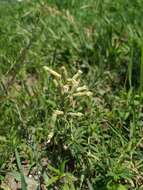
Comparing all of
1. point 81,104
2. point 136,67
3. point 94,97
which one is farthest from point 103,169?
point 136,67

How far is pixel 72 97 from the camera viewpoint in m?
2.30

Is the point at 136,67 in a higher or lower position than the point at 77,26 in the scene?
lower

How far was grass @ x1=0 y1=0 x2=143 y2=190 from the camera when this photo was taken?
238 centimetres

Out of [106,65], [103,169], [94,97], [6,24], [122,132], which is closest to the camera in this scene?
[103,169]

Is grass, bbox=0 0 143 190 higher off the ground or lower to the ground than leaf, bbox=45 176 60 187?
higher

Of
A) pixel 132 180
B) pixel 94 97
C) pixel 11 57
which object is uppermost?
pixel 11 57

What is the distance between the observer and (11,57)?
284 cm

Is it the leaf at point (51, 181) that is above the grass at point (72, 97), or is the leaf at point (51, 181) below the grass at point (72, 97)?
below

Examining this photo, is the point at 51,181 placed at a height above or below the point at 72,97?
below

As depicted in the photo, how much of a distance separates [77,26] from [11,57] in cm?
78

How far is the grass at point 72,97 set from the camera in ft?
7.81

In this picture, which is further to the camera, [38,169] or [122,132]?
[122,132]

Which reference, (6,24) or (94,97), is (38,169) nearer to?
(94,97)

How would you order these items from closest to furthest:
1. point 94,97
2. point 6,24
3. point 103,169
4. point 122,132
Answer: point 103,169, point 122,132, point 94,97, point 6,24
